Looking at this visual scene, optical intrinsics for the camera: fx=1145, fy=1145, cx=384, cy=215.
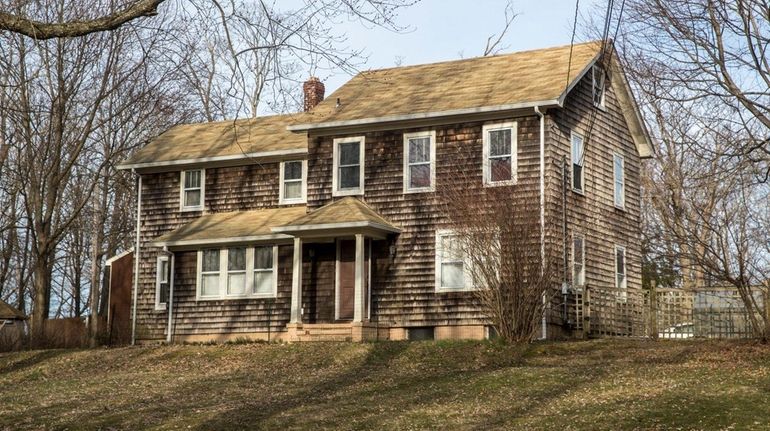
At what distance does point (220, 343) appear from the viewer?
29469mm

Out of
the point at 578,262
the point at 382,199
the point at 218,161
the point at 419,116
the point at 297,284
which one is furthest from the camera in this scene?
the point at 218,161

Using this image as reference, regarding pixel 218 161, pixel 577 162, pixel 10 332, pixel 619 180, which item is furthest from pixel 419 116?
pixel 10 332

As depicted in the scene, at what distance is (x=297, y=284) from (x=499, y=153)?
5.91 m

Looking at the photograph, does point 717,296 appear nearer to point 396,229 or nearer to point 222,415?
point 396,229

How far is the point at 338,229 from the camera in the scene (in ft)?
89.1

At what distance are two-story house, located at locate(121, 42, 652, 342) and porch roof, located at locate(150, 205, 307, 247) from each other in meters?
0.07

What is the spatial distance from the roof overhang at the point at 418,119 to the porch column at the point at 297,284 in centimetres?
294

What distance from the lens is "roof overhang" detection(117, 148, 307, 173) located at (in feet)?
99.7

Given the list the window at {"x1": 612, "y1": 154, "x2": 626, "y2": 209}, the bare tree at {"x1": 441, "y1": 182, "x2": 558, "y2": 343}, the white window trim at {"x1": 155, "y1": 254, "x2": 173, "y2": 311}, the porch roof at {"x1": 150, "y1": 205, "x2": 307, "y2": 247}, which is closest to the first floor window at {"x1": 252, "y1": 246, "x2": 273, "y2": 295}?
the porch roof at {"x1": 150, "y1": 205, "x2": 307, "y2": 247}

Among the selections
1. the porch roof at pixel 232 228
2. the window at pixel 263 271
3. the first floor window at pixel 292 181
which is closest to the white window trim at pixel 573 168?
the porch roof at pixel 232 228

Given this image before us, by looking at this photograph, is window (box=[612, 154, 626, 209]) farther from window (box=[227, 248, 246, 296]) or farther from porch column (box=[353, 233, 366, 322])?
window (box=[227, 248, 246, 296])

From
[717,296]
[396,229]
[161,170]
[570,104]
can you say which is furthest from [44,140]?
[717,296]

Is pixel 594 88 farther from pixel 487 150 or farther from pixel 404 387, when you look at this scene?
pixel 404 387

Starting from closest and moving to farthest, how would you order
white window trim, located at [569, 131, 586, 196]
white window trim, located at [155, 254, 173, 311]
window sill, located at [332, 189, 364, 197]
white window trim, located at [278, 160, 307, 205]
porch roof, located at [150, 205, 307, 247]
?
white window trim, located at [569, 131, 586, 196], window sill, located at [332, 189, 364, 197], porch roof, located at [150, 205, 307, 247], white window trim, located at [278, 160, 307, 205], white window trim, located at [155, 254, 173, 311]
